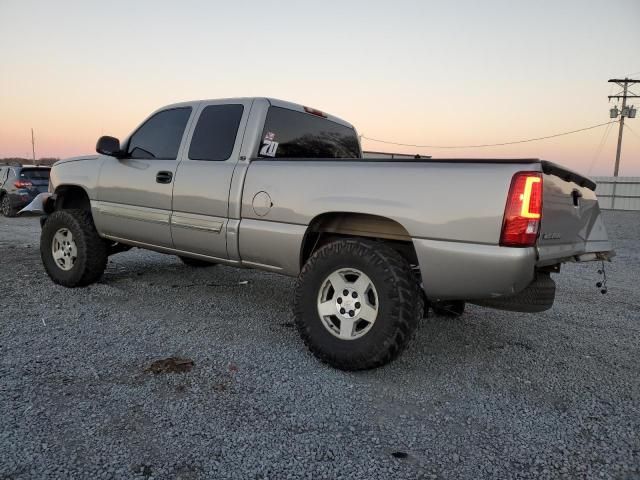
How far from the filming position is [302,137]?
14.7 ft

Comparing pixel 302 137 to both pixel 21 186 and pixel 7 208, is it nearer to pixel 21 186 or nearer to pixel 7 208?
pixel 21 186

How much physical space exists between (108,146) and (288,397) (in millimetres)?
3380

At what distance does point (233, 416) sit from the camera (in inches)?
102

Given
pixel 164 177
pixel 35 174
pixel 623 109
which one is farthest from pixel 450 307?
pixel 623 109

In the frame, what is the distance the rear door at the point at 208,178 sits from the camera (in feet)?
13.3

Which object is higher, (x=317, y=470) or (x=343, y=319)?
(x=343, y=319)

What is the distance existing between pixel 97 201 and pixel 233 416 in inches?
137

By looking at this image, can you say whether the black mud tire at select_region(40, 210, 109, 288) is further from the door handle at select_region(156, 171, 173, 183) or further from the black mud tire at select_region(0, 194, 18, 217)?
the black mud tire at select_region(0, 194, 18, 217)

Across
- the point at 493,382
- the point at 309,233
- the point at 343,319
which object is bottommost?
the point at 493,382

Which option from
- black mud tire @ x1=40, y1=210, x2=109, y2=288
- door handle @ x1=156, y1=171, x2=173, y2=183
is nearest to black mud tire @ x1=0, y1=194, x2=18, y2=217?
black mud tire @ x1=40, y1=210, x2=109, y2=288

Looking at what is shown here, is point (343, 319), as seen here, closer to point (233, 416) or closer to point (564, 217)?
point (233, 416)

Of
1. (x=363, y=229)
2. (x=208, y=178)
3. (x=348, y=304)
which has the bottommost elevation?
(x=348, y=304)

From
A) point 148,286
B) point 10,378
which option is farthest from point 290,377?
point 148,286

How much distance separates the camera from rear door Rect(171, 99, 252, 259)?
13.3 ft
